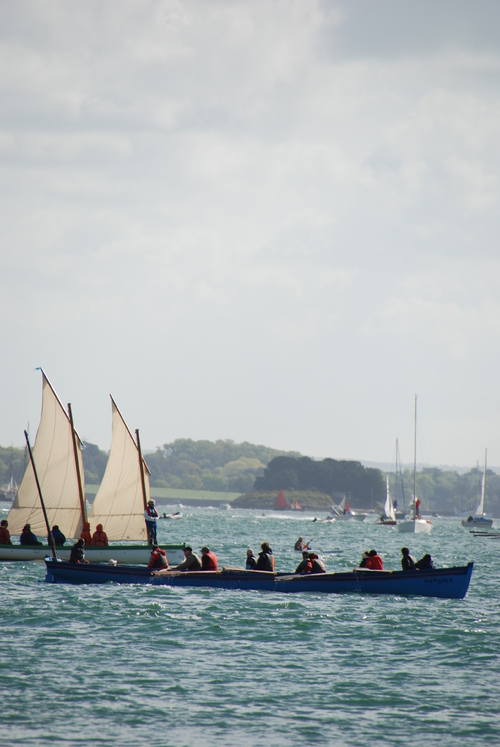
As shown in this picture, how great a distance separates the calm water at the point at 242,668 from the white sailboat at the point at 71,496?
979cm

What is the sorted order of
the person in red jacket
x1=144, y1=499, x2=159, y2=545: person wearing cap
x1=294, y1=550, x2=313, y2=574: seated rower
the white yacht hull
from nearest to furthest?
the person in red jacket
x1=294, y1=550, x2=313, y2=574: seated rower
x1=144, y1=499, x2=159, y2=545: person wearing cap
the white yacht hull

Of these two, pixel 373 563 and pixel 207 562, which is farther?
pixel 207 562

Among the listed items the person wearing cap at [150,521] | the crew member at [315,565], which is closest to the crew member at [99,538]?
the person wearing cap at [150,521]

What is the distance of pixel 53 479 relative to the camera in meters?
48.5

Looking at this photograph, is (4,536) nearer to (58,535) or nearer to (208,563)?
(58,535)

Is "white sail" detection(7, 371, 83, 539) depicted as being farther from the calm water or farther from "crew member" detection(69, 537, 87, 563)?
the calm water

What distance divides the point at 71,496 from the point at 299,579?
17101 millimetres

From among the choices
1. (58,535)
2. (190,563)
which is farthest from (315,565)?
(58,535)

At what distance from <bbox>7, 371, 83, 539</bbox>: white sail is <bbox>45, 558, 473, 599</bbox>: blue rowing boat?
9.62 m

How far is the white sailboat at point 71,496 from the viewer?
4747 cm

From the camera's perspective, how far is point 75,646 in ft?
84.5

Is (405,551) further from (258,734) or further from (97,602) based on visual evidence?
(258,734)

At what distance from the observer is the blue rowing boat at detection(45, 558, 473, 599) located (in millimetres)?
36250

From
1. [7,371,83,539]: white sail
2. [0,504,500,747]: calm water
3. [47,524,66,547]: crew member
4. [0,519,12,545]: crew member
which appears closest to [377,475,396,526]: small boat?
[7,371,83,539]: white sail
